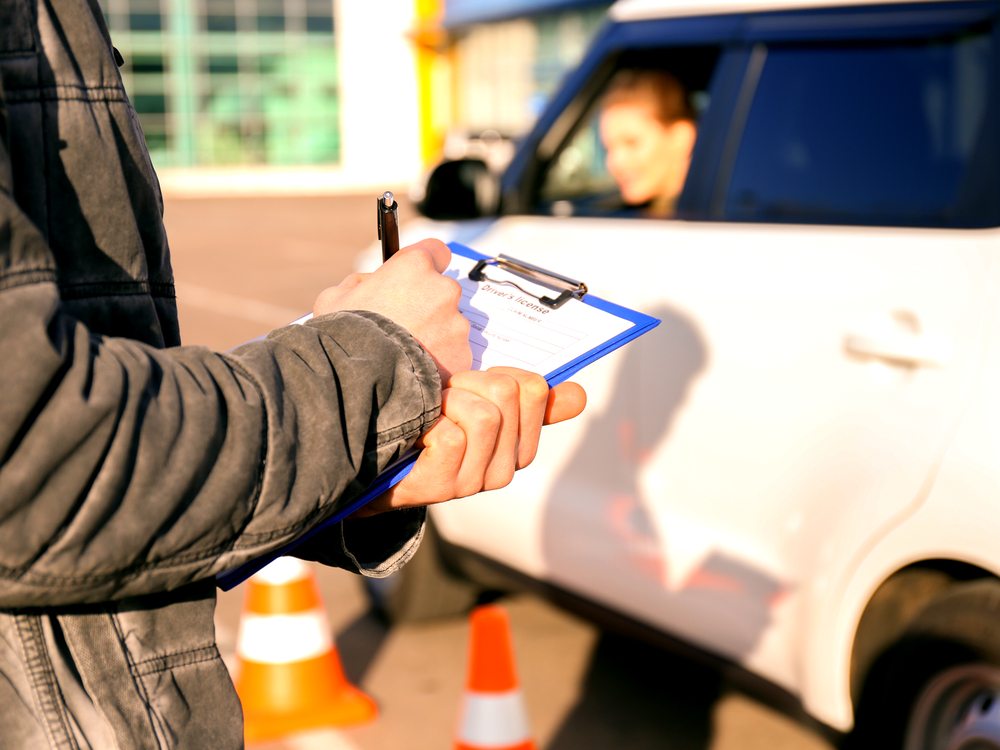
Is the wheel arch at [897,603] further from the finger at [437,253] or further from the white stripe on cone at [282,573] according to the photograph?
the white stripe on cone at [282,573]

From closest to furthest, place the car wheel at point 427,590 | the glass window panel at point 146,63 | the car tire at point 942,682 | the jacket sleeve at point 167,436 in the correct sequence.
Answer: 1. the jacket sleeve at point 167,436
2. the car tire at point 942,682
3. the car wheel at point 427,590
4. the glass window panel at point 146,63

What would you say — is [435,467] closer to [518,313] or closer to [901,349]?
[518,313]

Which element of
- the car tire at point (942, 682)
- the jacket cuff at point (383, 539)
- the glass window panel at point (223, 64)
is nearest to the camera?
the jacket cuff at point (383, 539)

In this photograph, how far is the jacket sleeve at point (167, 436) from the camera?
1055 millimetres

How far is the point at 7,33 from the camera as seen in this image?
1.18m

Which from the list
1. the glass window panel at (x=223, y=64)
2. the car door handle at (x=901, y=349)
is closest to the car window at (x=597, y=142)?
the car door handle at (x=901, y=349)

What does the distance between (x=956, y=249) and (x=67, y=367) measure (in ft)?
6.47

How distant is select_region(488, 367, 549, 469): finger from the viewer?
1368 millimetres

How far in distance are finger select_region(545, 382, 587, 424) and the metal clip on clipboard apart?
0.11 meters

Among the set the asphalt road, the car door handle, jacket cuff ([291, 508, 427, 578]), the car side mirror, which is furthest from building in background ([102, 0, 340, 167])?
jacket cuff ([291, 508, 427, 578])

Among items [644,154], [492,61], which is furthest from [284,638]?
[492,61]

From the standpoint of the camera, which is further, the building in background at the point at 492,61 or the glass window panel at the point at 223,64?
the glass window panel at the point at 223,64

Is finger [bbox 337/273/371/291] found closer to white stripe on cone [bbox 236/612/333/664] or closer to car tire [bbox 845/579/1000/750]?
car tire [bbox 845/579/1000/750]

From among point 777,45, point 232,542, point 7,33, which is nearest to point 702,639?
point 777,45
